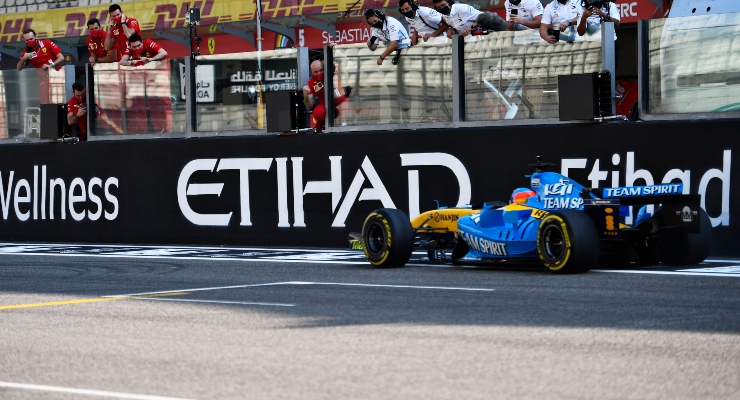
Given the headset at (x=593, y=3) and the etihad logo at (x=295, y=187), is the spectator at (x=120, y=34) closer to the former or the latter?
the etihad logo at (x=295, y=187)

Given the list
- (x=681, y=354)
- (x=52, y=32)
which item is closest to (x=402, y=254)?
(x=681, y=354)

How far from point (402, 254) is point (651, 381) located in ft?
23.4

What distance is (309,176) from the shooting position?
57.7ft

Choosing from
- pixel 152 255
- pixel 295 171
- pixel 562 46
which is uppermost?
pixel 562 46

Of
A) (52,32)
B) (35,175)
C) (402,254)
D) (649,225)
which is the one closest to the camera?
(649,225)

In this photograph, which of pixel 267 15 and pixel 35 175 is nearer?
pixel 35 175

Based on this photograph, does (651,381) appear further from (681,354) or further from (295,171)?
(295,171)

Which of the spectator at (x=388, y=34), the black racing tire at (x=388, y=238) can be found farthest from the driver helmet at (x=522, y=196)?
the spectator at (x=388, y=34)

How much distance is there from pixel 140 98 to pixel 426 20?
4.99m

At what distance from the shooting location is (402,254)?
43.6ft

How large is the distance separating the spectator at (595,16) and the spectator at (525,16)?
0.69 metres

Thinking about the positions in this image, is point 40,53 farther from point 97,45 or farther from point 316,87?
A: point 316,87

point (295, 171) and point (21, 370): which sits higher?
point (295, 171)

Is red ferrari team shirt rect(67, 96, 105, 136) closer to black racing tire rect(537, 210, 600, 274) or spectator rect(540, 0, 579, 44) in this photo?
spectator rect(540, 0, 579, 44)
